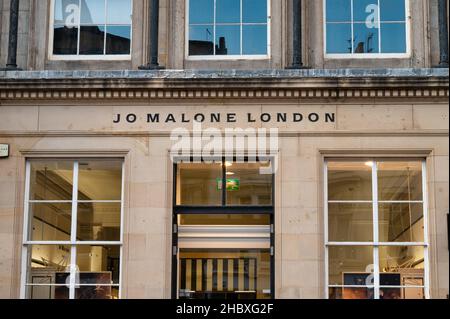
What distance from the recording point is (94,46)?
1856 cm

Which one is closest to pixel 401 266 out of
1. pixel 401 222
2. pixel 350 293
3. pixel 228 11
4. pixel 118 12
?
pixel 401 222

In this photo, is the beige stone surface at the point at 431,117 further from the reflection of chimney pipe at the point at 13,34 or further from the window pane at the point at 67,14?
the reflection of chimney pipe at the point at 13,34

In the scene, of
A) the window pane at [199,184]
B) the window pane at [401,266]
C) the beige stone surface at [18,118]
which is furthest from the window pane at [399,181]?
the beige stone surface at [18,118]

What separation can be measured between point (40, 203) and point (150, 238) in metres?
2.18

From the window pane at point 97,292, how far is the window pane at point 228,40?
4.83m

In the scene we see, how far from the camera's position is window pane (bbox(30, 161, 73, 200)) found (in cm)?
1786

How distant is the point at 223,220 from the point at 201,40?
11.3 ft

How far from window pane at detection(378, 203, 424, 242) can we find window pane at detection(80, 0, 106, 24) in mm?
6380

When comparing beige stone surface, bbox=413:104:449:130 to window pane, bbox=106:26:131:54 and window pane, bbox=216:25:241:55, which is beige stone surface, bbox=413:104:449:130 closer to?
window pane, bbox=216:25:241:55

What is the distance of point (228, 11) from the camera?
18.6 metres

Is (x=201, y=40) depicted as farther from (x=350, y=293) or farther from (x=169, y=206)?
(x=350, y=293)

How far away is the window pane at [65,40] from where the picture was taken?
18.6m

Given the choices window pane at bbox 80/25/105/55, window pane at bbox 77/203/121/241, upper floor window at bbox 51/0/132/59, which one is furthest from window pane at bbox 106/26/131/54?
window pane at bbox 77/203/121/241
